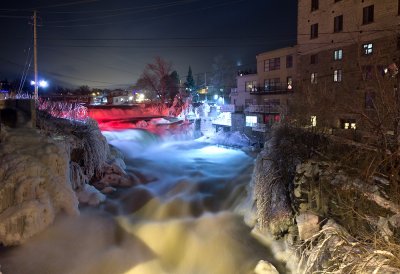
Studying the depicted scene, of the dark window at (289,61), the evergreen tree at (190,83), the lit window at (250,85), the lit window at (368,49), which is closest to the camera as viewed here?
the lit window at (368,49)

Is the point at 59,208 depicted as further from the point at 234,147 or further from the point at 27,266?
the point at 234,147

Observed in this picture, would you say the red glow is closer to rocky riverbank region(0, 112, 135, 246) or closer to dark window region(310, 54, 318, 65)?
rocky riverbank region(0, 112, 135, 246)

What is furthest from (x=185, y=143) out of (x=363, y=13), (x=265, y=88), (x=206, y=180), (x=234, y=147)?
(x=363, y=13)

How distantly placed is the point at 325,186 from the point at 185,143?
26327 mm

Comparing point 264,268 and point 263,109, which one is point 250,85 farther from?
point 264,268

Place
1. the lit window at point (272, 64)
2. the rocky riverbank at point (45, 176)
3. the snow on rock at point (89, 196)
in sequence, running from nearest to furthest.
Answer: the rocky riverbank at point (45, 176) < the snow on rock at point (89, 196) < the lit window at point (272, 64)

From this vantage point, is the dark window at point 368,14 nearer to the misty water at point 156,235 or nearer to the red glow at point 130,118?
the misty water at point 156,235

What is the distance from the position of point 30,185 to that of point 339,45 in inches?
931

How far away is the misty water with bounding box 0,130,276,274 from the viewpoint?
1140 centimetres

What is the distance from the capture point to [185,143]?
36.4 metres

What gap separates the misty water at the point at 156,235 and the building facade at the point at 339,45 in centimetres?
796

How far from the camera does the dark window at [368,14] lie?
22.4m

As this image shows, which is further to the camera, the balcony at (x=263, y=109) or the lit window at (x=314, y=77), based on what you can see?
the balcony at (x=263, y=109)

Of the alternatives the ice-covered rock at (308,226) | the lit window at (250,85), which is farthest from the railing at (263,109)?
the ice-covered rock at (308,226)
